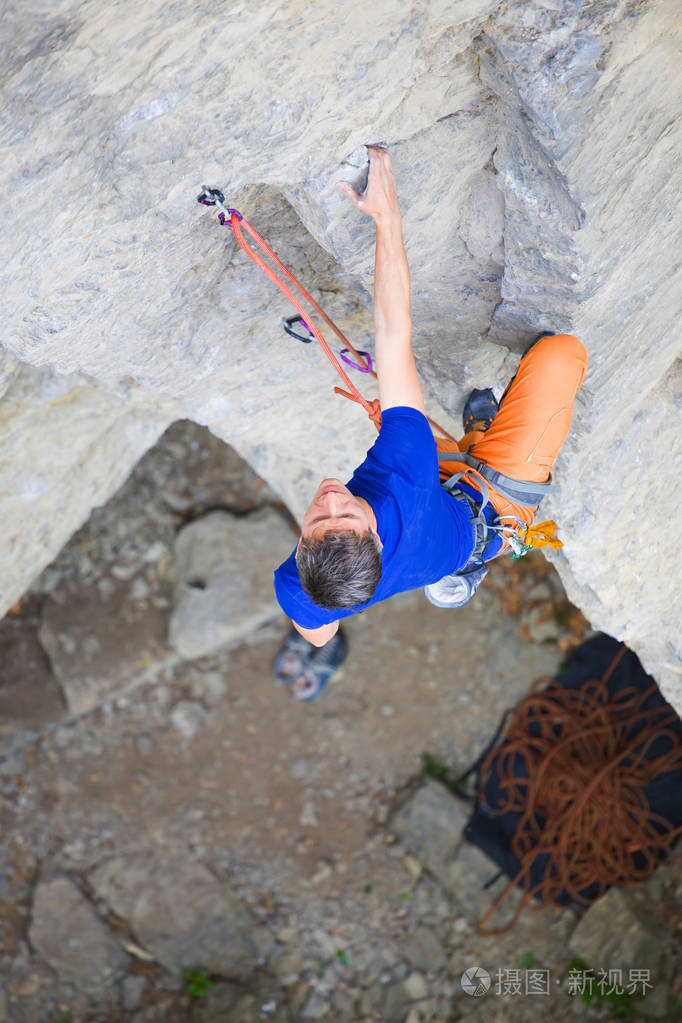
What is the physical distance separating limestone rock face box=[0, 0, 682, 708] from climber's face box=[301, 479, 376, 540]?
2.58 ft

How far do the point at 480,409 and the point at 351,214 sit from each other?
0.89 meters

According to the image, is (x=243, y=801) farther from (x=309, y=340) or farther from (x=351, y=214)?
(x=351, y=214)

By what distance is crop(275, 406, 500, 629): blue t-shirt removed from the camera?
204 centimetres

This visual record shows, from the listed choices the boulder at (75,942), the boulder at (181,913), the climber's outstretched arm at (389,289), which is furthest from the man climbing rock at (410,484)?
the boulder at (75,942)

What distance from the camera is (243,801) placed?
4.93 metres

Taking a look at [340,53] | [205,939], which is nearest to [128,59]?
[340,53]

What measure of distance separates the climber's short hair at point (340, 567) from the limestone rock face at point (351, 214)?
0.91 meters

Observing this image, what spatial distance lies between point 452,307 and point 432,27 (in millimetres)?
958

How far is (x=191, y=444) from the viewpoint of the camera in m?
5.14

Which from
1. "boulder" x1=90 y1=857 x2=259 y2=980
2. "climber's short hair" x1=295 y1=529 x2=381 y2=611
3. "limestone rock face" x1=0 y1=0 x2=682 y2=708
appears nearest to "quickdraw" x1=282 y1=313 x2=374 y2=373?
"limestone rock face" x1=0 y1=0 x2=682 y2=708

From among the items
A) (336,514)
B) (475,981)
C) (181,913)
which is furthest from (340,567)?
(475,981)

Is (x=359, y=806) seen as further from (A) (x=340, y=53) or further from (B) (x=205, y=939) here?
(A) (x=340, y=53)

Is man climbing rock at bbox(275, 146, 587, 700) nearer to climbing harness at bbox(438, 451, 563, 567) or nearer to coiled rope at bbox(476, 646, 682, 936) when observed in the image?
climbing harness at bbox(438, 451, 563, 567)

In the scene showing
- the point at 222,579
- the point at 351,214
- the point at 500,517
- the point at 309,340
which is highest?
the point at 351,214
